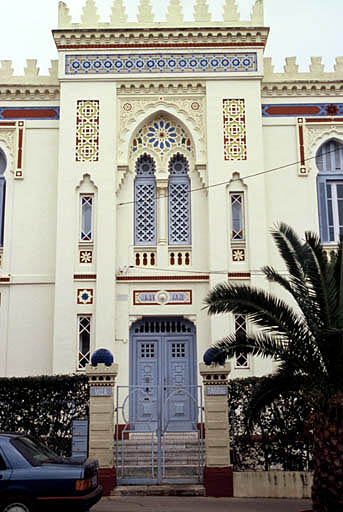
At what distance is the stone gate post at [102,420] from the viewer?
11148 millimetres

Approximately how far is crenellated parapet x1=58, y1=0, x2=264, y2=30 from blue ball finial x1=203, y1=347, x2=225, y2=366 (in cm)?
969

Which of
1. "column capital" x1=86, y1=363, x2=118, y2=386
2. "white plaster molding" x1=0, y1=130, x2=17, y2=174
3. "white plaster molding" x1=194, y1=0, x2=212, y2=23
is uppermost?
"white plaster molding" x1=194, y1=0, x2=212, y2=23

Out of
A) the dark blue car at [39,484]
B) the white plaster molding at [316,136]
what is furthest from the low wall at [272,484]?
the white plaster molding at [316,136]

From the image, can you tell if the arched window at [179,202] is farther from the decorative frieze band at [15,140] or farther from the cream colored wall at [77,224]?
the decorative frieze band at [15,140]

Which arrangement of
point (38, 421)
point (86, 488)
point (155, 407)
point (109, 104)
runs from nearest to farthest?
point (86, 488) < point (38, 421) < point (155, 407) < point (109, 104)

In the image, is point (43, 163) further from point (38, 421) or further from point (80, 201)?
point (38, 421)

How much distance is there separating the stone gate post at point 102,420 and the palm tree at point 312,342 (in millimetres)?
2230

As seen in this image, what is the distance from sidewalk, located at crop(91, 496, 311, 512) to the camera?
32.9 ft

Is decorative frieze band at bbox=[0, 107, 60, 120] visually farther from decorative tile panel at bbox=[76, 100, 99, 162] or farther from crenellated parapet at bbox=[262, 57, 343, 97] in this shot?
crenellated parapet at bbox=[262, 57, 343, 97]

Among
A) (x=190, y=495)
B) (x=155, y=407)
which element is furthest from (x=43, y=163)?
(x=190, y=495)

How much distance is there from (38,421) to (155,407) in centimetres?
417

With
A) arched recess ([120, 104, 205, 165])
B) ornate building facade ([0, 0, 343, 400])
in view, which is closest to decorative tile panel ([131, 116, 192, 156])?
ornate building facade ([0, 0, 343, 400])

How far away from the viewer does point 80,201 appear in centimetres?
1652

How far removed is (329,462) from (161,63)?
11502mm
